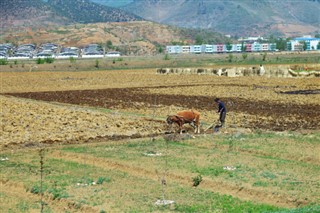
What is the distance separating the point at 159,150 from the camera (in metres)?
24.9

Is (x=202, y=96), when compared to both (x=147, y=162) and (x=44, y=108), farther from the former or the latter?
(x=147, y=162)

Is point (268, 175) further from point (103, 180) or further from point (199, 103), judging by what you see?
point (199, 103)

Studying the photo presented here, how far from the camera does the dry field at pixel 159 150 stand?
17484mm

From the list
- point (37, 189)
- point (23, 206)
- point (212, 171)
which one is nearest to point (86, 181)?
point (37, 189)

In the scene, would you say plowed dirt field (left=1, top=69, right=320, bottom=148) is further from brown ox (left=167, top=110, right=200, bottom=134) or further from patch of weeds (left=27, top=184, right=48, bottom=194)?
patch of weeds (left=27, top=184, right=48, bottom=194)

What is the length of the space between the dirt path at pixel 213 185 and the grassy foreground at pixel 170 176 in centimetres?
2

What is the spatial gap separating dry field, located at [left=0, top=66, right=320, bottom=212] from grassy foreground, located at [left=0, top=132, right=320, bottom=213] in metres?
0.03

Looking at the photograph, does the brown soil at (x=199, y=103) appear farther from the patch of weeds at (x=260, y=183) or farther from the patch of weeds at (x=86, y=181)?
the patch of weeds at (x=86, y=181)

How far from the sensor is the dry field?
17.5 m

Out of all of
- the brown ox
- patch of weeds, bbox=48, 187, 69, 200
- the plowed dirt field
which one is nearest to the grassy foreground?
patch of weeds, bbox=48, 187, 69, 200

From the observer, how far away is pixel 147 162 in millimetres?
22234

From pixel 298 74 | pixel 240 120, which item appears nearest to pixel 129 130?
pixel 240 120

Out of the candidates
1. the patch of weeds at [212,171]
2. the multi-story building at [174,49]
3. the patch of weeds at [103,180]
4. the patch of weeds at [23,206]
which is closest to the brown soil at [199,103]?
the patch of weeds at [212,171]

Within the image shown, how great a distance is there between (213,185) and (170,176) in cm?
172
